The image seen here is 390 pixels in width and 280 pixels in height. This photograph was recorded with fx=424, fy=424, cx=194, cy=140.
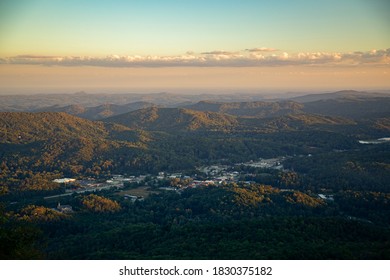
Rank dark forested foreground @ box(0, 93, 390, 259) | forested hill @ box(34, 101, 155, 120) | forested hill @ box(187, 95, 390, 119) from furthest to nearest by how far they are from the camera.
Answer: forested hill @ box(34, 101, 155, 120)
forested hill @ box(187, 95, 390, 119)
dark forested foreground @ box(0, 93, 390, 259)

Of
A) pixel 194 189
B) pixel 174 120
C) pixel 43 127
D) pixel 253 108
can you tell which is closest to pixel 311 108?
pixel 253 108

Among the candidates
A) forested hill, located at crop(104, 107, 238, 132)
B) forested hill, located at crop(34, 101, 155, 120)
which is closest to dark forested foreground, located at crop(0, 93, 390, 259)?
forested hill, located at crop(104, 107, 238, 132)

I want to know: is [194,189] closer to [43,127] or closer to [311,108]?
[43,127]

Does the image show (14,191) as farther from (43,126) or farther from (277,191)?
(43,126)

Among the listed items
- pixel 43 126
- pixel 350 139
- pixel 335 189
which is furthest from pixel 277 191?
pixel 43 126

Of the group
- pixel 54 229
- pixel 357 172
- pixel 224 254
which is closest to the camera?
pixel 224 254

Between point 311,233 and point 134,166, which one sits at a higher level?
point 311,233

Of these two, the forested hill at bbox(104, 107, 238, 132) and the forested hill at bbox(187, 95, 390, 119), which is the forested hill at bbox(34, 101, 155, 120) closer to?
the forested hill at bbox(187, 95, 390, 119)
